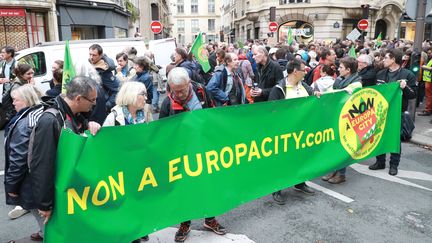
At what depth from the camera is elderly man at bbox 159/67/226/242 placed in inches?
145

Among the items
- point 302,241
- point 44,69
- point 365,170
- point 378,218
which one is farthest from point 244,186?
point 44,69

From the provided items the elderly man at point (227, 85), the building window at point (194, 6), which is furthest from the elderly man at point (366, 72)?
the building window at point (194, 6)

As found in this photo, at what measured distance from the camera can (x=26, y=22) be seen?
1661cm

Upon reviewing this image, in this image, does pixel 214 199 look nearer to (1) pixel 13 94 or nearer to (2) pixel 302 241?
(2) pixel 302 241

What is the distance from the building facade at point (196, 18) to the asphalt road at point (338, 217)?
89.3 m

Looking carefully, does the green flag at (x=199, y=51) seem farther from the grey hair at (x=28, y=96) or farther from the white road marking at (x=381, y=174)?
the grey hair at (x=28, y=96)

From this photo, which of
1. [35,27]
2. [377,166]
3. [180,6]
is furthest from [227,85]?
[180,6]

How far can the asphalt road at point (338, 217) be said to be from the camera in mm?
3875

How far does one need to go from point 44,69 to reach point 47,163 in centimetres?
795

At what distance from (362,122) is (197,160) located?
8.25 ft

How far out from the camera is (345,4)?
33.2m

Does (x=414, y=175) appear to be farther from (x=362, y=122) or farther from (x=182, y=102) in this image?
(x=182, y=102)

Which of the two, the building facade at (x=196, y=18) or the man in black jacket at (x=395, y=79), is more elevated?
the building facade at (x=196, y=18)

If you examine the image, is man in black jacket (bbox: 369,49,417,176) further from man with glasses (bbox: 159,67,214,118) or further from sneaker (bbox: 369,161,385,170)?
man with glasses (bbox: 159,67,214,118)
